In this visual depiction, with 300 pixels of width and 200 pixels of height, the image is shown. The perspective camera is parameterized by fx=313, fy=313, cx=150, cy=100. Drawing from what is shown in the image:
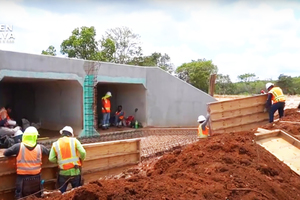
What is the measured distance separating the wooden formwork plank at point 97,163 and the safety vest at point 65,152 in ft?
1.66

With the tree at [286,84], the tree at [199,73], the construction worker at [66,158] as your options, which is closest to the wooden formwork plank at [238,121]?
the construction worker at [66,158]

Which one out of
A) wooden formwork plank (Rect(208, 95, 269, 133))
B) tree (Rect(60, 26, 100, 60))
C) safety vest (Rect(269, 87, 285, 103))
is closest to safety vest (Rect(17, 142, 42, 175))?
wooden formwork plank (Rect(208, 95, 269, 133))

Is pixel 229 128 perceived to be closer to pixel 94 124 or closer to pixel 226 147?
pixel 226 147

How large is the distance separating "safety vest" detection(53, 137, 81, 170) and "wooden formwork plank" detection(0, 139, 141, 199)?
51 cm

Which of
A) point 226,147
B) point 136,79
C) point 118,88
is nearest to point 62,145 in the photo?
point 226,147

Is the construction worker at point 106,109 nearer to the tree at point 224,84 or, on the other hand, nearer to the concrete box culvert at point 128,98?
the concrete box culvert at point 128,98

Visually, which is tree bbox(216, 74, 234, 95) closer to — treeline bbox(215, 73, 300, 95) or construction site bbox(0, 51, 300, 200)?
treeline bbox(215, 73, 300, 95)

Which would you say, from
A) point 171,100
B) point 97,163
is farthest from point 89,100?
point 97,163

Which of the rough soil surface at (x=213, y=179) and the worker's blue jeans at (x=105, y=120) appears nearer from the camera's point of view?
the rough soil surface at (x=213, y=179)

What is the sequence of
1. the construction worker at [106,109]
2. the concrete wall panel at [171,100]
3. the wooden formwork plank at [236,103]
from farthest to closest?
the concrete wall panel at [171,100] → the construction worker at [106,109] → the wooden formwork plank at [236,103]

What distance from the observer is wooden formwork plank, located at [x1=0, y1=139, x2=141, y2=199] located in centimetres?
520

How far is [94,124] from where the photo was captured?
12945 millimetres

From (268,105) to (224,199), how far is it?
6.70m

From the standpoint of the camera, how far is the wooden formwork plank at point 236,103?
8.98m
